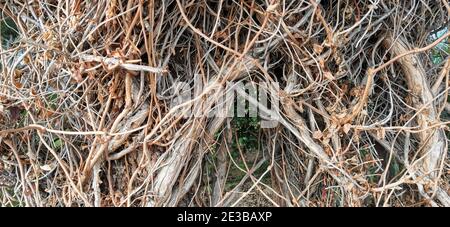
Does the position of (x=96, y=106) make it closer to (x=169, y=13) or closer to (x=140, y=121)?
(x=140, y=121)

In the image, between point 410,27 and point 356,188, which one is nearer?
point 356,188

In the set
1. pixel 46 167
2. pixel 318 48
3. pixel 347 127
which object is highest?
pixel 318 48

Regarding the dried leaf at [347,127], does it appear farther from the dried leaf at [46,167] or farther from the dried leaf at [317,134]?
the dried leaf at [46,167]

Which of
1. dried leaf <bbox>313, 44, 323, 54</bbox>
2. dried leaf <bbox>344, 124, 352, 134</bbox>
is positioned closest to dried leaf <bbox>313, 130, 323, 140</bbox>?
dried leaf <bbox>344, 124, 352, 134</bbox>

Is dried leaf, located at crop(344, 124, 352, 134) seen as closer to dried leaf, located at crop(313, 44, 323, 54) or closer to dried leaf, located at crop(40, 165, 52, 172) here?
dried leaf, located at crop(313, 44, 323, 54)

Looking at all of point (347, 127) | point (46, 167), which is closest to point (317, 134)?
point (347, 127)

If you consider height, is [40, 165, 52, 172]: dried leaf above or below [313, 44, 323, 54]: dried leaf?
below

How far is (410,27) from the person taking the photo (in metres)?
1.29

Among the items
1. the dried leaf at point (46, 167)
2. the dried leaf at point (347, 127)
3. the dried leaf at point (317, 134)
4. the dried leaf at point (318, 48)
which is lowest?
the dried leaf at point (46, 167)

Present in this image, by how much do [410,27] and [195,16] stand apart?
0.63 meters

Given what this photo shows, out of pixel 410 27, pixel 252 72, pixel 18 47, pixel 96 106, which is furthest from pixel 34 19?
pixel 410 27

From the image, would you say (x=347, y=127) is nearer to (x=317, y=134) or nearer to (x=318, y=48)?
(x=317, y=134)

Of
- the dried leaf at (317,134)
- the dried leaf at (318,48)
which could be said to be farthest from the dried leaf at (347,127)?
the dried leaf at (318,48)
